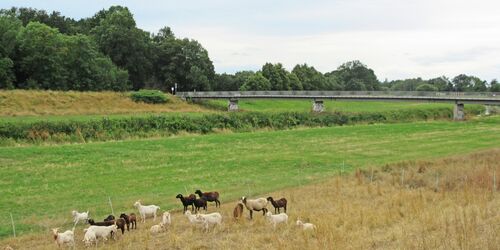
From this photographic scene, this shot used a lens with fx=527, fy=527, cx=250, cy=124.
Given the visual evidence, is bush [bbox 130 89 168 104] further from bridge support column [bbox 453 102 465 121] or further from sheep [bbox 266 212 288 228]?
sheep [bbox 266 212 288 228]

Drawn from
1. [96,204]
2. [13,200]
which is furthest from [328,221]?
[13,200]

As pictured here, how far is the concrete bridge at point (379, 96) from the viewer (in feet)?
297

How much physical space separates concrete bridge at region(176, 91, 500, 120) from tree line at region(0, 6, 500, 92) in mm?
20795

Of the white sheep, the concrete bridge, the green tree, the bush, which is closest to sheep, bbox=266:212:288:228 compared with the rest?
the white sheep

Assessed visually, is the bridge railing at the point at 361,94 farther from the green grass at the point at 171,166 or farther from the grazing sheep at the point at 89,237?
the grazing sheep at the point at 89,237

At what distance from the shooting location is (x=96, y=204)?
2294 cm

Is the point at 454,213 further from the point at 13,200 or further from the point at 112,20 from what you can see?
the point at 112,20

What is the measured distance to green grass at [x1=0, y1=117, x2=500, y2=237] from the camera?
23.8 meters

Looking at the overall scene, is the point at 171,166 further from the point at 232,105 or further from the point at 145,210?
the point at 232,105

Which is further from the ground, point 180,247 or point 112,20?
point 112,20

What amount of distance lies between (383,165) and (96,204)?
1956 cm

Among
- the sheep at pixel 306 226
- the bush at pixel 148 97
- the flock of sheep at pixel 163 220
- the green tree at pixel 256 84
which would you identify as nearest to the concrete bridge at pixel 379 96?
the bush at pixel 148 97

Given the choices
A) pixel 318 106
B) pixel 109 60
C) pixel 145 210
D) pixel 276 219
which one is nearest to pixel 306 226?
pixel 276 219

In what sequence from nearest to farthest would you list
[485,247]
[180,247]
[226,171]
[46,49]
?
[485,247]
[180,247]
[226,171]
[46,49]
